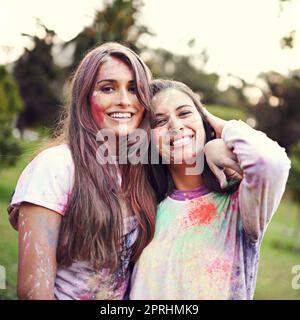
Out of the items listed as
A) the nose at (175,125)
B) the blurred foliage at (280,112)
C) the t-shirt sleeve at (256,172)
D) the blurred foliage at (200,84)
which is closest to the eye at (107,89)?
the nose at (175,125)

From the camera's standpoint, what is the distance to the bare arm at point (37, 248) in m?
1.96

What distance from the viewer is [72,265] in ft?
6.89

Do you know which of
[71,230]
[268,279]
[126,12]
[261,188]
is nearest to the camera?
[261,188]

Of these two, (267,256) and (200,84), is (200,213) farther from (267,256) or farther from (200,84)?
(200,84)

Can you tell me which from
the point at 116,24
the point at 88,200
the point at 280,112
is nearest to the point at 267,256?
the point at 116,24

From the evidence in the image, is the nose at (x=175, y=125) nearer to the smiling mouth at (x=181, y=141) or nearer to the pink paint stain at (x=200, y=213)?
Result: the smiling mouth at (x=181, y=141)

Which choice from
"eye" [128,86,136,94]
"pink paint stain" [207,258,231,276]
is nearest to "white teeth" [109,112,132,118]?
"eye" [128,86,136,94]

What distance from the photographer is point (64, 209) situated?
2025 mm

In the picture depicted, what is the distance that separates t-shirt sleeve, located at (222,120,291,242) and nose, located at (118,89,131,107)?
0.46 metres

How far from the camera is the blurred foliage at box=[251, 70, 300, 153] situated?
1393cm

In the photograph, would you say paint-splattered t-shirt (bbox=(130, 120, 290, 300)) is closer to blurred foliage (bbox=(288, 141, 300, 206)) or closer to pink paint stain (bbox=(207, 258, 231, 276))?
pink paint stain (bbox=(207, 258, 231, 276))
